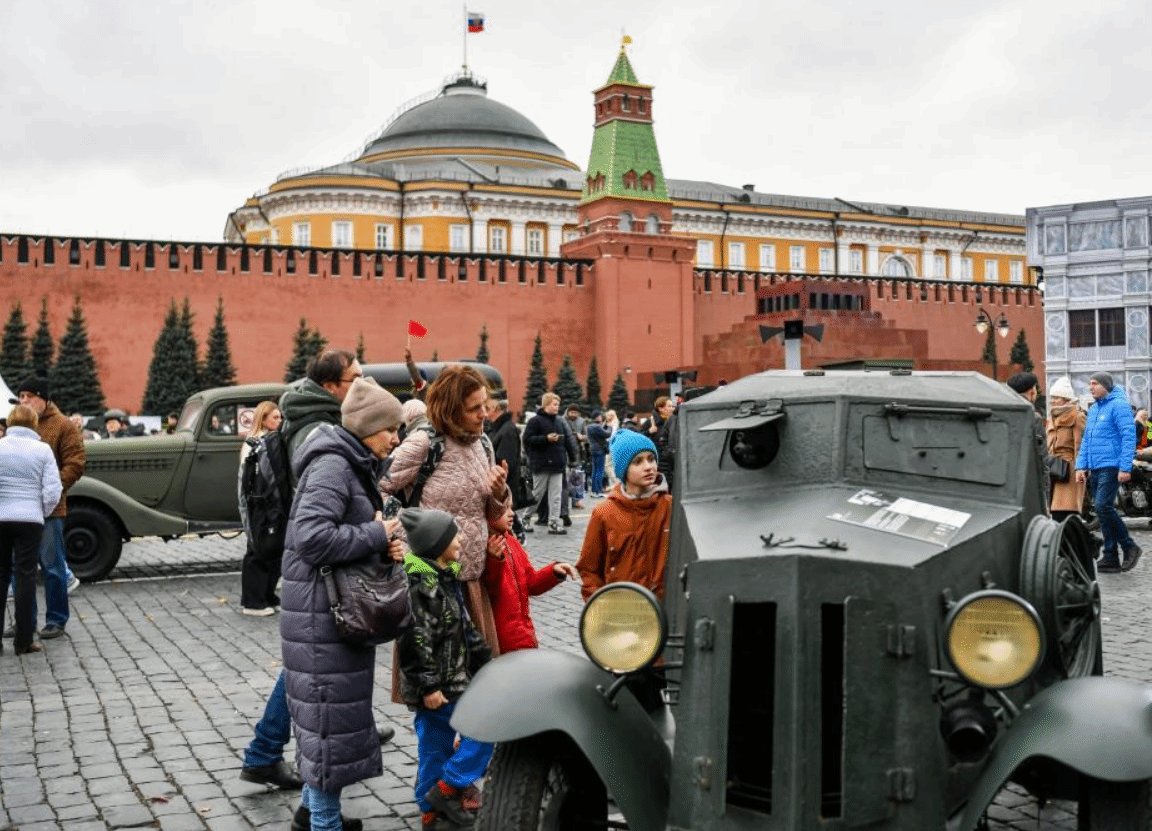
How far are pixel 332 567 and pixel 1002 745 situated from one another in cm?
216

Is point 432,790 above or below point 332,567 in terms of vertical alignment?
below

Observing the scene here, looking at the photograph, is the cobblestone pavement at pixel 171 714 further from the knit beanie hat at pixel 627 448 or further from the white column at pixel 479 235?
the white column at pixel 479 235

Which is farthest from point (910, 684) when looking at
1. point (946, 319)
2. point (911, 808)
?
point (946, 319)

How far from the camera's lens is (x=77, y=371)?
46.5 metres

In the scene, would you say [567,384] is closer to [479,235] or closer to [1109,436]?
[479,235]

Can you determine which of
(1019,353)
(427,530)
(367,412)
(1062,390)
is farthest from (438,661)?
(1019,353)

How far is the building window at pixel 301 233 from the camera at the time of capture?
222ft

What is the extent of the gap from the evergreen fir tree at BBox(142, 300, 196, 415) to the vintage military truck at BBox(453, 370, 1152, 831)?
4587 centimetres

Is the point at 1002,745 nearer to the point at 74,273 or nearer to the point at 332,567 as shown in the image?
the point at 332,567

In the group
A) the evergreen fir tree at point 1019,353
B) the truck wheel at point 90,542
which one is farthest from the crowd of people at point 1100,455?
the evergreen fir tree at point 1019,353

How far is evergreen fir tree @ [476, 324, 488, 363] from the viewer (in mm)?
53156

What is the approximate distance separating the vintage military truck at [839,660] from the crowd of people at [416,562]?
1.84 feet

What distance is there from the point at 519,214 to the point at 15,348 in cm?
3407

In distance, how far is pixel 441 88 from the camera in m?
91.2
